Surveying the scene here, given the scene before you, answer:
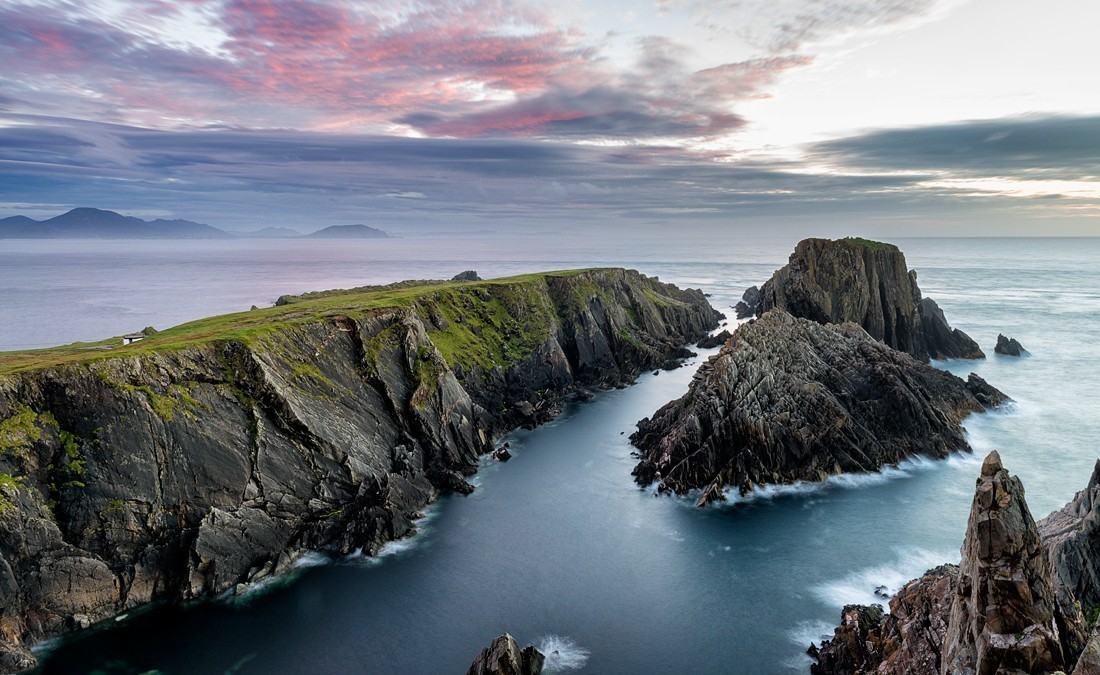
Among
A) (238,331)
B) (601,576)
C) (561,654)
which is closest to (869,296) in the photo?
(601,576)

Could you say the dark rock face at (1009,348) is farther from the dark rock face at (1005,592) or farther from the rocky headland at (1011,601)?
the dark rock face at (1005,592)

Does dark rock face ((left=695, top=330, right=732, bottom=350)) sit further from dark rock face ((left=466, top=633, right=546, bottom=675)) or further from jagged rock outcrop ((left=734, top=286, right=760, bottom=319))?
dark rock face ((left=466, top=633, right=546, bottom=675))

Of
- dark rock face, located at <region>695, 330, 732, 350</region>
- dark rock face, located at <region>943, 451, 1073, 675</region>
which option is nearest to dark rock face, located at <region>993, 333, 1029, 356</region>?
dark rock face, located at <region>695, 330, 732, 350</region>

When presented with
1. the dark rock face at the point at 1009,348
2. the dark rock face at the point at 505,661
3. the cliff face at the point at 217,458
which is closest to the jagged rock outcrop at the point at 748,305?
the dark rock face at the point at 1009,348

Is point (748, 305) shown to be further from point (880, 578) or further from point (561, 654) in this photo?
point (561, 654)

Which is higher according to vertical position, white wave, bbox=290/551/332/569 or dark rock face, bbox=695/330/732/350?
dark rock face, bbox=695/330/732/350

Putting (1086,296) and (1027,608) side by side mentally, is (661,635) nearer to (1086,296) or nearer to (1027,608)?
(1027,608)

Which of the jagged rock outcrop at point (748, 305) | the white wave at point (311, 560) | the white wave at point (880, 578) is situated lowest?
the white wave at point (880, 578)
